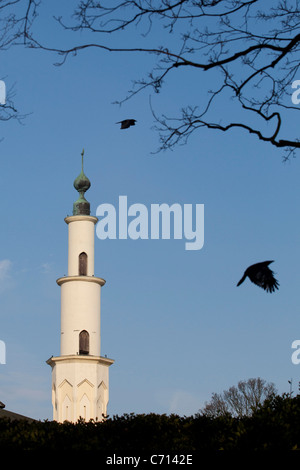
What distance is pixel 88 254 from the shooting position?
62656 mm

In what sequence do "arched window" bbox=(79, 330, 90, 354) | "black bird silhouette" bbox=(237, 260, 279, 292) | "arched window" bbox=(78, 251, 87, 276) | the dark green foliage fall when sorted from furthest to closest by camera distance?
"arched window" bbox=(78, 251, 87, 276), "arched window" bbox=(79, 330, 90, 354), the dark green foliage, "black bird silhouette" bbox=(237, 260, 279, 292)

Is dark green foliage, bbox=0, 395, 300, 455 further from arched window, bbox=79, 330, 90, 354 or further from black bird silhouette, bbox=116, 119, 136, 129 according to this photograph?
arched window, bbox=79, 330, 90, 354

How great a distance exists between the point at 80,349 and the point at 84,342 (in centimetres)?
53

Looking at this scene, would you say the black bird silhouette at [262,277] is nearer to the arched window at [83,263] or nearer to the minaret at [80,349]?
the minaret at [80,349]

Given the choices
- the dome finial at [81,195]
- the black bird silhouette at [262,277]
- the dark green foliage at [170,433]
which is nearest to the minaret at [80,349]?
the dome finial at [81,195]

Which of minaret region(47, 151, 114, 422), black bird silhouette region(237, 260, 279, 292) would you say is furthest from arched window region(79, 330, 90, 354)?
black bird silhouette region(237, 260, 279, 292)

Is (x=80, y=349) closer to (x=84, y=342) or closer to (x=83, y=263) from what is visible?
(x=84, y=342)

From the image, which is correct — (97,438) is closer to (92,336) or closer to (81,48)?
(81,48)

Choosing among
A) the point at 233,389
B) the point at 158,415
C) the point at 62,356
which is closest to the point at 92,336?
the point at 62,356

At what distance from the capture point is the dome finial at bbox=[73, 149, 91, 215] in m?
64.3

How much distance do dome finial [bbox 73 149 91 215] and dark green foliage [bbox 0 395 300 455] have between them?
149 feet

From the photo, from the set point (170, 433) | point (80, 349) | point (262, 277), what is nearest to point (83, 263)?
point (80, 349)

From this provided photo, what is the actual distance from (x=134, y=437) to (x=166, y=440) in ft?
3.21

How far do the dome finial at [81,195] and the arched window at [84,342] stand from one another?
8.58 m
